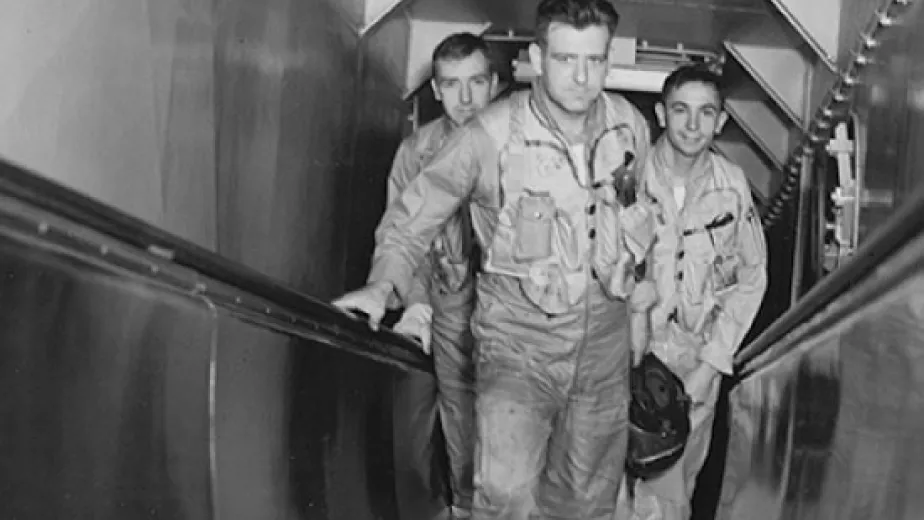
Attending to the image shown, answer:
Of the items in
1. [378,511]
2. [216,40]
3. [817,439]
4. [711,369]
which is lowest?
[378,511]

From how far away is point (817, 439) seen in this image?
105 inches

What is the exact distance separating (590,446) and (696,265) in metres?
1.16

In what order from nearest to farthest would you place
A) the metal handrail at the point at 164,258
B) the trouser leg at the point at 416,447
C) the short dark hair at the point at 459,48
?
the metal handrail at the point at 164,258 → the trouser leg at the point at 416,447 → the short dark hair at the point at 459,48

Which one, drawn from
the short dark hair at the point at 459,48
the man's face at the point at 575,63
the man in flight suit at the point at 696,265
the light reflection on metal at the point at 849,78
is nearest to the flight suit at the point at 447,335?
the short dark hair at the point at 459,48

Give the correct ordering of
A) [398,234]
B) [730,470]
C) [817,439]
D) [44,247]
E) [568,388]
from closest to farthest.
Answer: [44,247]
[817,439]
[398,234]
[568,388]
[730,470]

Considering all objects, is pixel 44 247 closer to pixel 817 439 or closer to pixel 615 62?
pixel 817 439

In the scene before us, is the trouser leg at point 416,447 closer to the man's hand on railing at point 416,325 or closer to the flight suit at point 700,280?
the man's hand on railing at point 416,325

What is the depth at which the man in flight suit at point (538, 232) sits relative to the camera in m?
3.52

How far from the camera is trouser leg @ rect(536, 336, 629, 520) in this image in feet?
Result: 12.4

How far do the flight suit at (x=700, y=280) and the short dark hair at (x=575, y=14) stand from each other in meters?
1.26

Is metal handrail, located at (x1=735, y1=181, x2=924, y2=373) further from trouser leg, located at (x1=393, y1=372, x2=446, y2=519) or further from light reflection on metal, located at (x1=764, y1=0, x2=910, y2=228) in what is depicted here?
trouser leg, located at (x1=393, y1=372, x2=446, y2=519)

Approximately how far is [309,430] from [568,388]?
36.3 inches

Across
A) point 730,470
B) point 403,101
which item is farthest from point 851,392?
point 403,101

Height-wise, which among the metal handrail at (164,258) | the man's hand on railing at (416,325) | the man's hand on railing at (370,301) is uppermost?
the man's hand on railing at (416,325)
